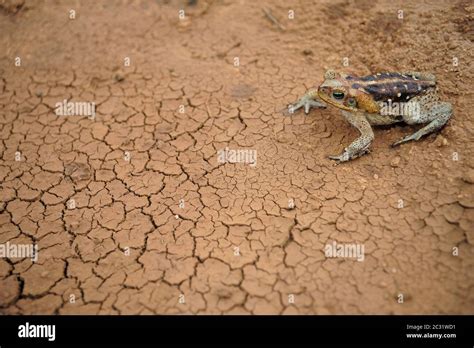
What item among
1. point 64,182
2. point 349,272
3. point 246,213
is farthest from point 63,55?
point 349,272

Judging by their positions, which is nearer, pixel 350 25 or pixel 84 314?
pixel 84 314

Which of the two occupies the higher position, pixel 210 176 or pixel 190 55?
pixel 190 55

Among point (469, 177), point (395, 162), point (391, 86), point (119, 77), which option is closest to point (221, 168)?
point (395, 162)

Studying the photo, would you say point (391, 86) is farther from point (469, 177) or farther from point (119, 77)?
point (119, 77)

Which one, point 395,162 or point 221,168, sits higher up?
point 395,162

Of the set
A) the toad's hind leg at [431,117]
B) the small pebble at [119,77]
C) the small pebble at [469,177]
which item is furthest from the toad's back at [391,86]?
the small pebble at [119,77]
